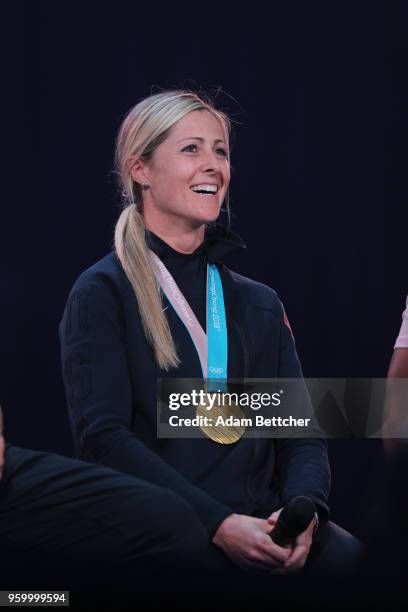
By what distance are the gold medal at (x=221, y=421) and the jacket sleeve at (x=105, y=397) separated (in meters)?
0.17

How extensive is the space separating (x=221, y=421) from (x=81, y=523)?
1.71 feet

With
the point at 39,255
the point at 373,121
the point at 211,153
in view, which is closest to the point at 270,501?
the point at 211,153

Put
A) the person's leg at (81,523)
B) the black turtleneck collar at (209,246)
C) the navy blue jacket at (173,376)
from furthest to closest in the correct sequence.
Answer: the black turtleneck collar at (209,246) → the navy blue jacket at (173,376) → the person's leg at (81,523)

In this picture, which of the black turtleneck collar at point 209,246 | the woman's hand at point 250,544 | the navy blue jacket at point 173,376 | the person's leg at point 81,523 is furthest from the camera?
the black turtleneck collar at point 209,246

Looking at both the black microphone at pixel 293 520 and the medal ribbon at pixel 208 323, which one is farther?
the medal ribbon at pixel 208 323

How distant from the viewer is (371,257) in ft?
10.1

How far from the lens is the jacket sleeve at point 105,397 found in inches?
77.0

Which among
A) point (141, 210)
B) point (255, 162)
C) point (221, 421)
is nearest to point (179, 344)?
A: point (221, 421)

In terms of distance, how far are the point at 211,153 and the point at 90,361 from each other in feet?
2.08

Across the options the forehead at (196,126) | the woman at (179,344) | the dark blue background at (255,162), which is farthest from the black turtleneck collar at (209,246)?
the dark blue background at (255,162)

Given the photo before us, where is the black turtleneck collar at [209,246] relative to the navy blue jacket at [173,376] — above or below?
above

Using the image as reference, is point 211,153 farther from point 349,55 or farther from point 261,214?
point 349,55

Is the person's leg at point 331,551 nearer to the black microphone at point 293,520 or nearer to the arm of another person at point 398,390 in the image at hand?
the black microphone at point 293,520

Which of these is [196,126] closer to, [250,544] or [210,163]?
[210,163]
